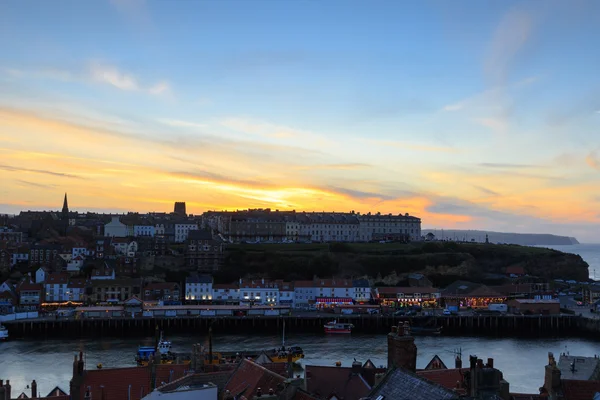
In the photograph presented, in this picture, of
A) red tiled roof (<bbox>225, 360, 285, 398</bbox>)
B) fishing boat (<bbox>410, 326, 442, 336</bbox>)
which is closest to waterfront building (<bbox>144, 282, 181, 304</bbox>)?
fishing boat (<bbox>410, 326, 442, 336</bbox>)

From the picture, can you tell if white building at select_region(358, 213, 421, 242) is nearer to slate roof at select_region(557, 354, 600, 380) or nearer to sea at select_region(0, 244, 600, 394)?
sea at select_region(0, 244, 600, 394)

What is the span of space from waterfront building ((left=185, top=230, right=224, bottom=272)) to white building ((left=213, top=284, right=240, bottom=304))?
12.0 meters

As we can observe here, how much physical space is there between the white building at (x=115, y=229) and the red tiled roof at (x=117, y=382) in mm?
93569

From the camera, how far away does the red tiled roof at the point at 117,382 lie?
56.1ft

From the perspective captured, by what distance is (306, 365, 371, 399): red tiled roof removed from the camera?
1777 cm

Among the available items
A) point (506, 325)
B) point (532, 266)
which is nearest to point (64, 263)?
point (506, 325)

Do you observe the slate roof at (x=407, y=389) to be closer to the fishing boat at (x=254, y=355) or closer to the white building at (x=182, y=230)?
the fishing boat at (x=254, y=355)

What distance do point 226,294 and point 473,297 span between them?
29836 millimetres

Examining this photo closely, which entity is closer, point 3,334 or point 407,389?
point 407,389

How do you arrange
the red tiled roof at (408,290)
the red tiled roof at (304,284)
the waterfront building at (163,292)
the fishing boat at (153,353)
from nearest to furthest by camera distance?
1. the fishing boat at (153,353)
2. the waterfront building at (163,292)
3. the red tiled roof at (304,284)
4. the red tiled roof at (408,290)

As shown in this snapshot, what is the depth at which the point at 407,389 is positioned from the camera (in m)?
9.52

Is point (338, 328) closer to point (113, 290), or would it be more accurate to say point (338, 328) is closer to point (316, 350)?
point (316, 350)

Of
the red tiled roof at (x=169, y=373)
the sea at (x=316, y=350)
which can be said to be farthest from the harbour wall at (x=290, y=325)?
the red tiled roof at (x=169, y=373)

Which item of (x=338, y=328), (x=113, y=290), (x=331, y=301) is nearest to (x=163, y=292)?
(x=113, y=290)
